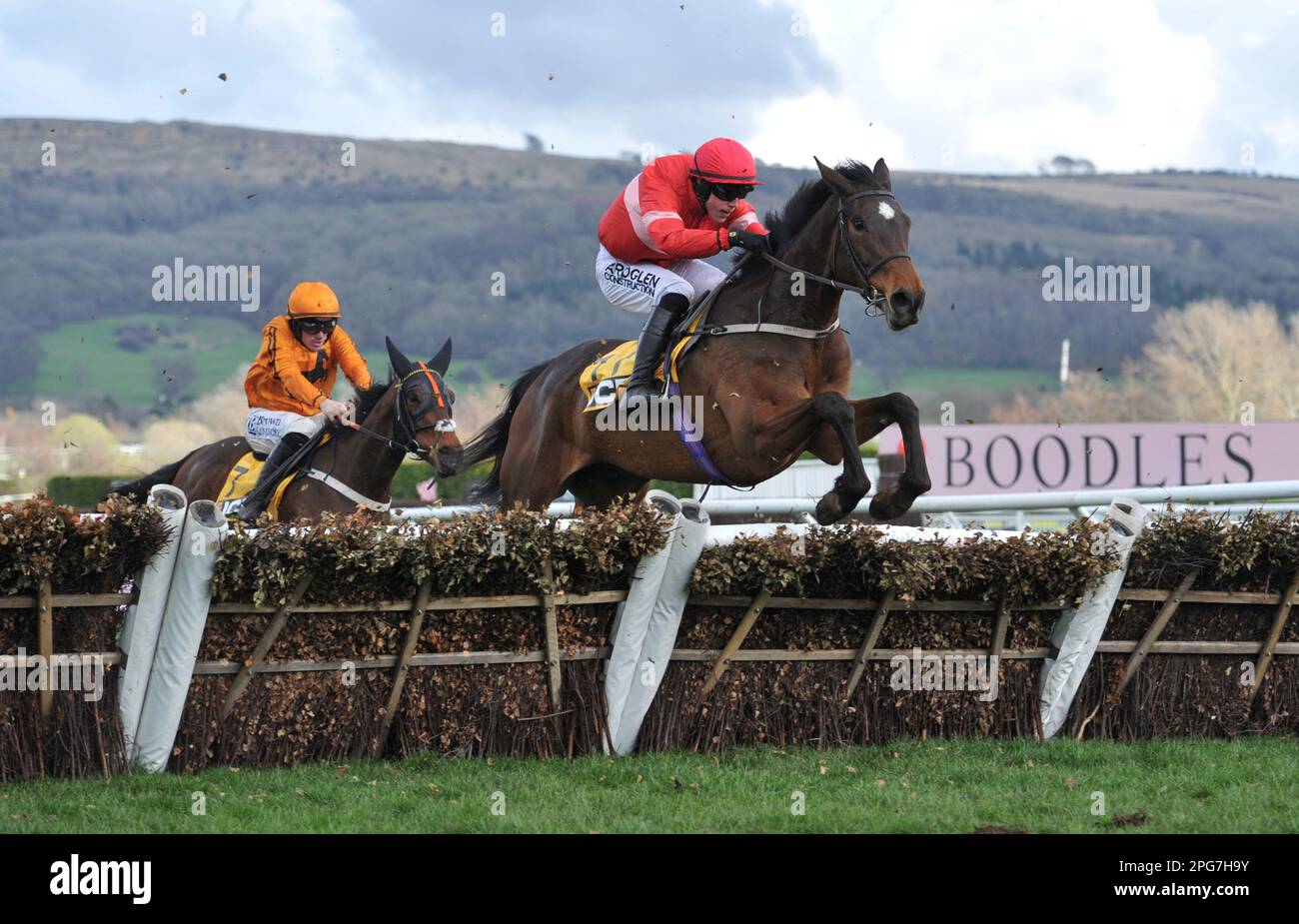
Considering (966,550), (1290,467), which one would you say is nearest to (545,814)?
(966,550)

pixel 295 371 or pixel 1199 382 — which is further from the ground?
pixel 1199 382

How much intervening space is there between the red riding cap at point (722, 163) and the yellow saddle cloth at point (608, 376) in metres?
0.86

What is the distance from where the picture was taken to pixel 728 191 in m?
6.44

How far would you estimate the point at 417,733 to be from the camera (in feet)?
16.5

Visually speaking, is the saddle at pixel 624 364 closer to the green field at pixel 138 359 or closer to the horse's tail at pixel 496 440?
the horse's tail at pixel 496 440

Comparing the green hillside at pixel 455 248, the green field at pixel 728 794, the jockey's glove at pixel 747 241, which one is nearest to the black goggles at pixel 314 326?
the jockey's glove at pixel 747 241

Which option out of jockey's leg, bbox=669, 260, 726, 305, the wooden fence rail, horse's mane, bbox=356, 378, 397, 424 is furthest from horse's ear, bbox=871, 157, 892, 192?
horse's mane, bbox=356, 378, 397, 424

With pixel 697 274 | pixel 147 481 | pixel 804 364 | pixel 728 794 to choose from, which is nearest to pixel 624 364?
pixel 697 274

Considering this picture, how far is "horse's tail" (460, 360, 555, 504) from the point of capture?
7688 mm

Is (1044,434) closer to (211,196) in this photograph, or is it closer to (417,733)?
(417,733)

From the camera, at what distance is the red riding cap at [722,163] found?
6.33 meters

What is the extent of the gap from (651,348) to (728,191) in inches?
30.9

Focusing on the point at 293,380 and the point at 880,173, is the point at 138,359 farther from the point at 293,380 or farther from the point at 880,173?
the point at 880,173

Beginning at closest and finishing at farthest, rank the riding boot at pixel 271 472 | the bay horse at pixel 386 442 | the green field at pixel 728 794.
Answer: the green field at pixel 728 794 < the bay horse at pixel 386 442 < the riding boot at pixel 271 472
